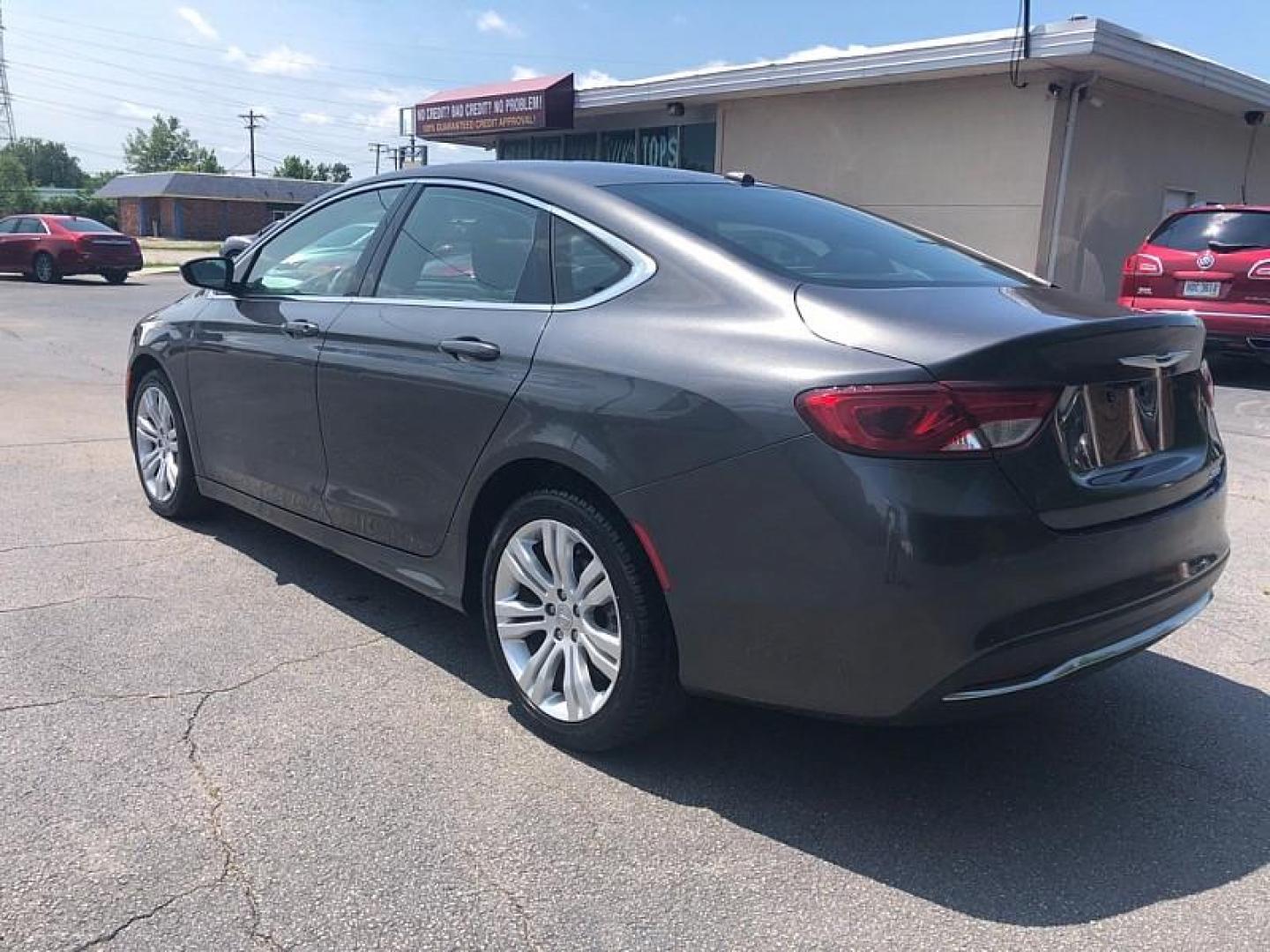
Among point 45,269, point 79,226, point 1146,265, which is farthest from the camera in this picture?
point 79,226

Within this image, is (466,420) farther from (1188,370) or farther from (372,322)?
(1188,370)

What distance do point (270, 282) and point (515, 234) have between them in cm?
153

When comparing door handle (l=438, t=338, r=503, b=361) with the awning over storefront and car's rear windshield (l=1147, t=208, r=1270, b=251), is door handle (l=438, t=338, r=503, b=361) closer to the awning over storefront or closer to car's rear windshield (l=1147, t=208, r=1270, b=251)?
car's rear windshield (l=1147, t=208, r=1270, b=251)

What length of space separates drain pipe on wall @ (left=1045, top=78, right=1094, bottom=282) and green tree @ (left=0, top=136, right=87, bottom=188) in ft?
440

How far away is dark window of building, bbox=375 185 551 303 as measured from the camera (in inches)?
134

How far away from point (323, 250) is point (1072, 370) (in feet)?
9.62

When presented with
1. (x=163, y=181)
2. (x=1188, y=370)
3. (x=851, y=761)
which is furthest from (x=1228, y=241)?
(x=163, y=181)

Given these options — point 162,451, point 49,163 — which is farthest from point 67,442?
point 49,163

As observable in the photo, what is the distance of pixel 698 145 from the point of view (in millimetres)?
18984

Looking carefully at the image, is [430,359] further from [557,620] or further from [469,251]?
[557,620]

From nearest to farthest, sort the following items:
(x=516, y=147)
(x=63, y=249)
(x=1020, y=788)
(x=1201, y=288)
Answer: (x=1020, y=788)
(x=1201, y=288)
(x=516, y=147)
(x=63, y=249)

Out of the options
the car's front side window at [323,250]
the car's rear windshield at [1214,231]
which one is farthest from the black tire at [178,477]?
the car's rear windshield at [1214,231]

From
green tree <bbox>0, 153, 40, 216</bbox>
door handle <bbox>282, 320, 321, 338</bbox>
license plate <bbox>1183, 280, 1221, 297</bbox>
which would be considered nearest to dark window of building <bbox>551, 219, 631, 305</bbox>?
door handle <bbox>282, 320, 321, 338</bbox>

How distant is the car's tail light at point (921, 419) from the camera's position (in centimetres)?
244
